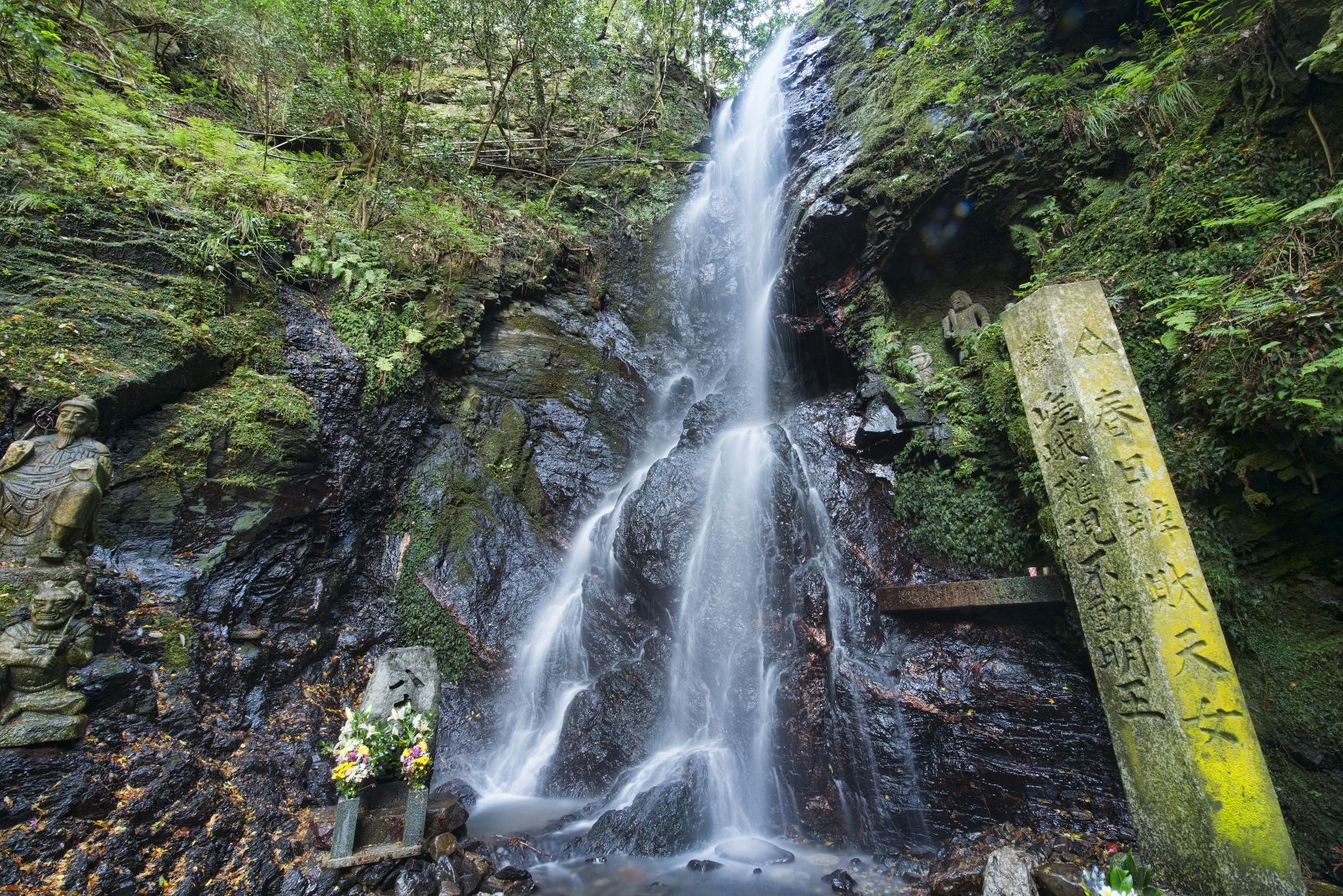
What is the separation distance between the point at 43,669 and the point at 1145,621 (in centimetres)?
854

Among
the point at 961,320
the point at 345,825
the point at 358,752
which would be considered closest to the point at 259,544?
the point at 358,752

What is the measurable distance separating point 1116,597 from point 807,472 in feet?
15.5

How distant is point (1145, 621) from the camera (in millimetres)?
4141

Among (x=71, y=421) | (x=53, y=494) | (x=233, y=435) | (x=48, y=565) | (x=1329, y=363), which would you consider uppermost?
(x=233, y=435)

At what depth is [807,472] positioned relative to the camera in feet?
29.0

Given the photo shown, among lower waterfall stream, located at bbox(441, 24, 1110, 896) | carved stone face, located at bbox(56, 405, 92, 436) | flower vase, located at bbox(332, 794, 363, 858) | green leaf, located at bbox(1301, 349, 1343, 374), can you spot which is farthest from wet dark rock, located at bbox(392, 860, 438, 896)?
green leaf, located at bbox(1301, 349, 1343, 374)

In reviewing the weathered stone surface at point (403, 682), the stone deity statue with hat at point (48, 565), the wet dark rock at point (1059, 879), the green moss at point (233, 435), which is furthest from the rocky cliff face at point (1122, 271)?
the green moss at point (233, 435)

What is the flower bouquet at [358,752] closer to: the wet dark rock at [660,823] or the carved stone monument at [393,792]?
the carved stone monument at [393,792]

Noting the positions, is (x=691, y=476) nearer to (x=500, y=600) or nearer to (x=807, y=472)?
(x=807, y=472)

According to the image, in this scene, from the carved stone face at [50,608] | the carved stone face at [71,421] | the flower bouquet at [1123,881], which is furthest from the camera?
the carved stone face at [71,421]

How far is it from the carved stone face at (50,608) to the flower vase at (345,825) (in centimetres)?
271

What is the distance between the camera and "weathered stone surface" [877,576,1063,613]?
5.98m

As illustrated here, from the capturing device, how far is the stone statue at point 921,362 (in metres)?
8.53

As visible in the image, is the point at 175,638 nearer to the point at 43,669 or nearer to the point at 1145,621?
the point at 43,669
